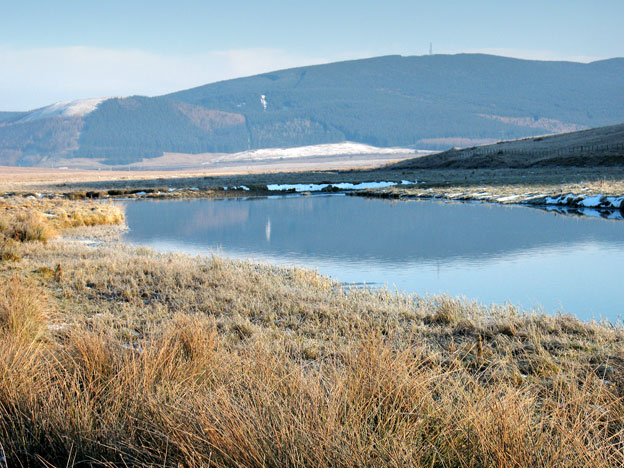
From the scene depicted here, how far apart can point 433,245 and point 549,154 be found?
43.1 m

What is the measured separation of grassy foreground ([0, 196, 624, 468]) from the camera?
2502mm

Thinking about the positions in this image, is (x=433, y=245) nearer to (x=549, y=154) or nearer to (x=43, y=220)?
(x=43, y=220)

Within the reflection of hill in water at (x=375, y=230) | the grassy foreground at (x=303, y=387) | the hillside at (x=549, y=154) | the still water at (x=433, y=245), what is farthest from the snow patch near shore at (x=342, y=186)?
the grassy foreground at (x=303, y=387)

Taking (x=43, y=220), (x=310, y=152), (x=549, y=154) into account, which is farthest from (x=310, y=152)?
(x=43, y=220)

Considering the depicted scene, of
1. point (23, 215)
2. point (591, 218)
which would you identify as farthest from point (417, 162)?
point (23, 215)

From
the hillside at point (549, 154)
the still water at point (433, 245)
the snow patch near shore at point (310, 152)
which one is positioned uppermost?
the snow patch near shore at point (310, 152)

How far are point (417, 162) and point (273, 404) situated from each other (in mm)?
70132

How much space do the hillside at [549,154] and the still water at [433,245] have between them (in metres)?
25.8

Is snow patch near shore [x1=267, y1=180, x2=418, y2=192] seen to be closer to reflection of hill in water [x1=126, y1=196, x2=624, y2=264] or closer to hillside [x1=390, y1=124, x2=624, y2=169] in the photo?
reflection of hill in water [x1=126, y1=196, x2=624, y2=264]

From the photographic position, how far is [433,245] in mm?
15820

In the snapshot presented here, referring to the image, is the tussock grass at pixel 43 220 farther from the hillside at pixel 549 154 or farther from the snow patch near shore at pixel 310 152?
the snow patch near shore at pixel 310 152

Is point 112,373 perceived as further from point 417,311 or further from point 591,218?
point 591,218

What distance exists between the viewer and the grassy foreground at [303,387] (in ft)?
8.21

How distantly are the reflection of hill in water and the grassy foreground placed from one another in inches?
296
